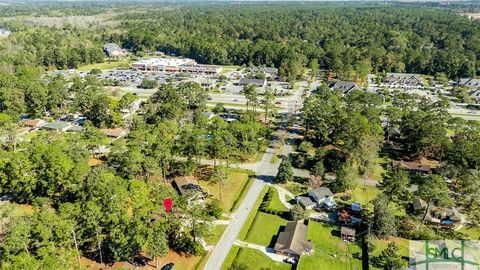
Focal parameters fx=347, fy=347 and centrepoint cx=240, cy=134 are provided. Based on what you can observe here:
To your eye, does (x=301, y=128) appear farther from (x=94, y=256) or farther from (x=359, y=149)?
(x=94, y=256)

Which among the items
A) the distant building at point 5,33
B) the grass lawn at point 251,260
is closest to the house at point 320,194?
the grass lawn at point 251,260

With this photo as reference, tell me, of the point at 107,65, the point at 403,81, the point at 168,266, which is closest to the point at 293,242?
the point at 168,266

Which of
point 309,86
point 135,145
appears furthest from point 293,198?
point 309,86

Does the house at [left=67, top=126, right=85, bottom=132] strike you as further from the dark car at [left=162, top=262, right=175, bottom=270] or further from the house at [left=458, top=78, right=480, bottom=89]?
the house at [left=458, top=78, right=480, bottom=89]

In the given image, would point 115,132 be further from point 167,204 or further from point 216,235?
point 216,235

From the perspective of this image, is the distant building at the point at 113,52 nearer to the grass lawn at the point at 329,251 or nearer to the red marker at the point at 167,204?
the red marker at the point at 167,204
